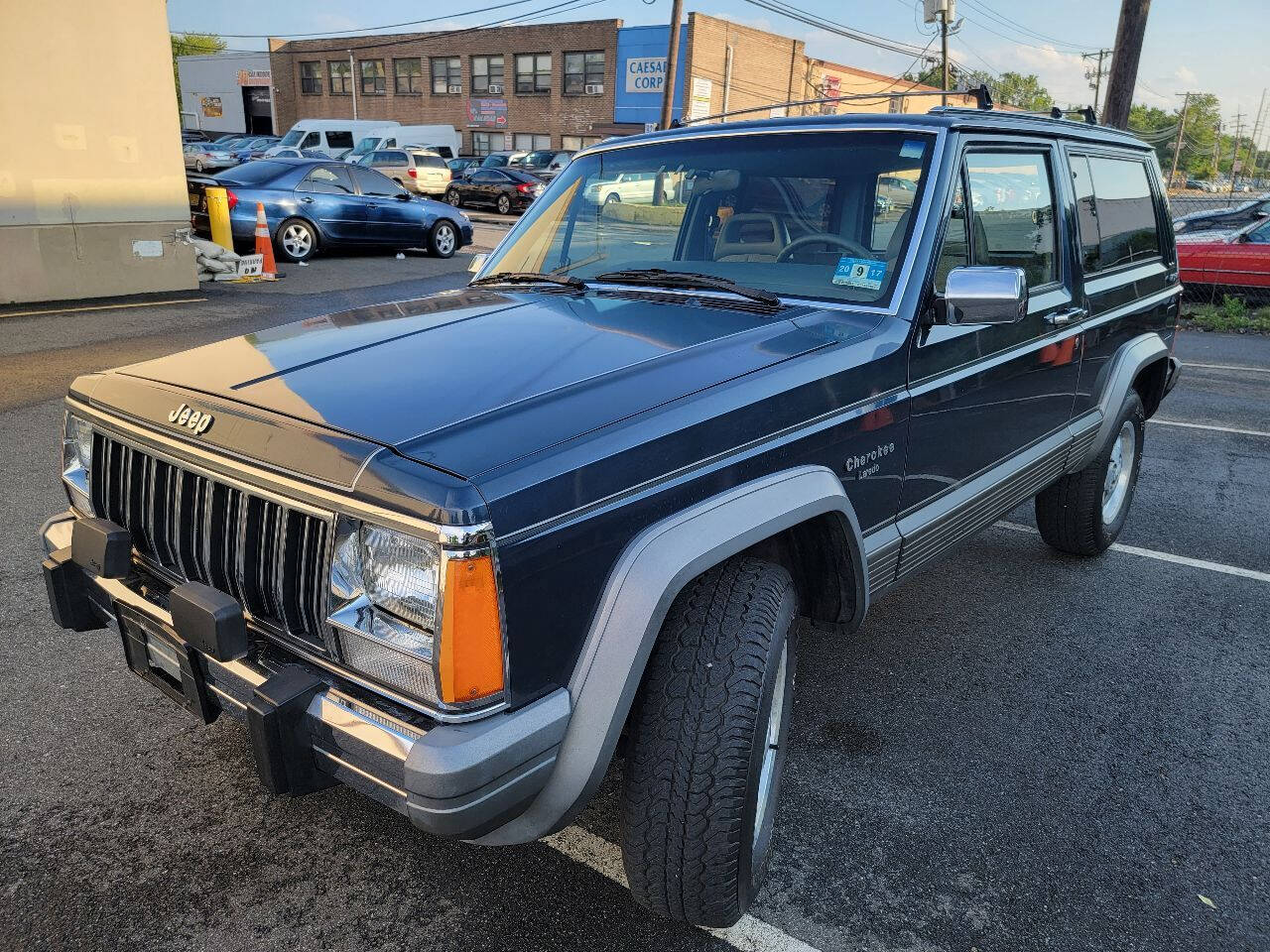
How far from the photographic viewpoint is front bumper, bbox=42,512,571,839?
180 cm

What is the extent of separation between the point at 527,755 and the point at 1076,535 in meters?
3.76

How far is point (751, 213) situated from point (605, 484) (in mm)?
1663

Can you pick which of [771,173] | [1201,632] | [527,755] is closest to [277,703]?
[527,755]

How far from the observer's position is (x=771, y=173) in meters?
3.28

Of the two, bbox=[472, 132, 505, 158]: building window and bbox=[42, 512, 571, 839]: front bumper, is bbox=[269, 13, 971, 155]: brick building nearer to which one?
bbox=[472, 132, 505, 158]: building window

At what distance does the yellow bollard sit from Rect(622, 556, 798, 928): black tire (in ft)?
42.0

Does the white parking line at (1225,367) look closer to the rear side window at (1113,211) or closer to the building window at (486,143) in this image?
the rear side window at (1113,211)

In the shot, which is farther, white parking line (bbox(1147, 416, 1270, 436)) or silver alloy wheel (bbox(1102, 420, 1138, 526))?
white parking line (bbox(1147, 416, 1270, 436))

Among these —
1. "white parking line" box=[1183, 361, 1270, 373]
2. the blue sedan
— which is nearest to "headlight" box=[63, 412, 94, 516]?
"white parking line" box=[1183, 361, 1270, 373]

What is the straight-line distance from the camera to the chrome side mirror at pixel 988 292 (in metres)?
2.72

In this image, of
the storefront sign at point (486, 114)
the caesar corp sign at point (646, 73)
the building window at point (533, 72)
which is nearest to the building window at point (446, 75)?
the storefront sign at point (486, 114)

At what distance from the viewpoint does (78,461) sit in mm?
2771

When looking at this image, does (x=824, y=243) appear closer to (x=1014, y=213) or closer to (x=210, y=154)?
(x=1014, y=213)

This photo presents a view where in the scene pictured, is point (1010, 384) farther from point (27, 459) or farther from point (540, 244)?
point (27, 459)
